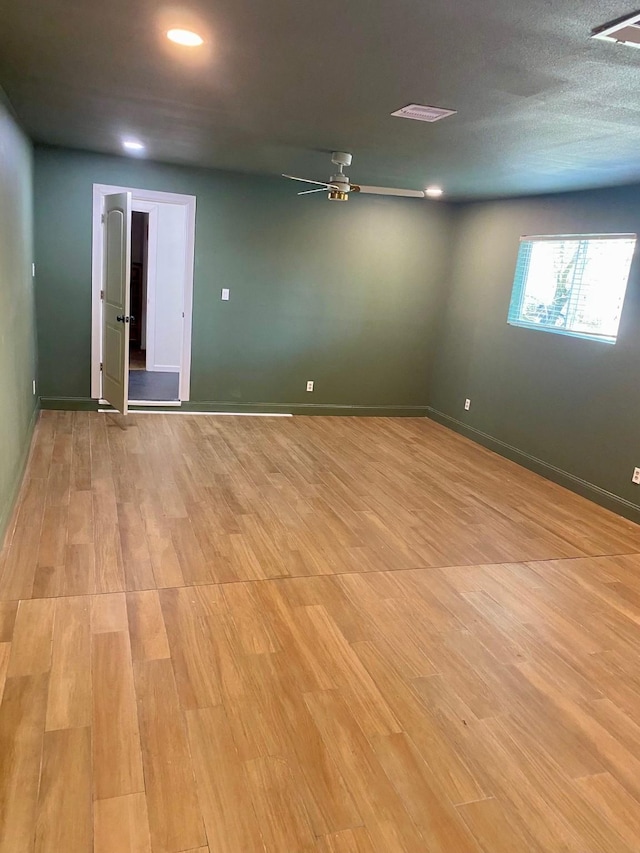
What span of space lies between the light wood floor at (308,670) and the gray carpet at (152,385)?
2195 mm

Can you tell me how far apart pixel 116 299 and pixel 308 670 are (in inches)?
164

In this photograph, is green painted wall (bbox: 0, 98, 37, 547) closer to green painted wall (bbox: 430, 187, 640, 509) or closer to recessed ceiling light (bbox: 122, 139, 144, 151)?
recessed ceiling light (bbox: 122, 139, 144, 151)

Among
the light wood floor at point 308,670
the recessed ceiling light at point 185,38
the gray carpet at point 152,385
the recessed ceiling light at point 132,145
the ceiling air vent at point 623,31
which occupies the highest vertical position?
the recessed ceiling light at point 132,145

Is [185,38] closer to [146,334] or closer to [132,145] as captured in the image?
[132,145]

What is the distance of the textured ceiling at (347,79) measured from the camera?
204 cm

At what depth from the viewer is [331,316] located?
675 cm

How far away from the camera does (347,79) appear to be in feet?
8.82

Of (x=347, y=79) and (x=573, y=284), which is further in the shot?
(x=573, y=284)

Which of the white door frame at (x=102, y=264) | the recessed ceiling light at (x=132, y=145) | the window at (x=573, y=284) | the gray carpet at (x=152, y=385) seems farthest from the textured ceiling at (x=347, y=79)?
the gray carpet at (x=152, y=385)

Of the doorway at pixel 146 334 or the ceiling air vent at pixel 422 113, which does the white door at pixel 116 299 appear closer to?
the doorway at pixel 146 334

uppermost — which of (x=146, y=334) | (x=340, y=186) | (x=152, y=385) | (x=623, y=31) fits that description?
(x=623, y=31)

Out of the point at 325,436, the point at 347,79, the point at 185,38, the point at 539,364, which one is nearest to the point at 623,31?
the point at 347,79

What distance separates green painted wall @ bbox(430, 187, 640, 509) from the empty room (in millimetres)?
31

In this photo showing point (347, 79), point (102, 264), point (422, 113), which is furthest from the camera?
point (102, 264)
